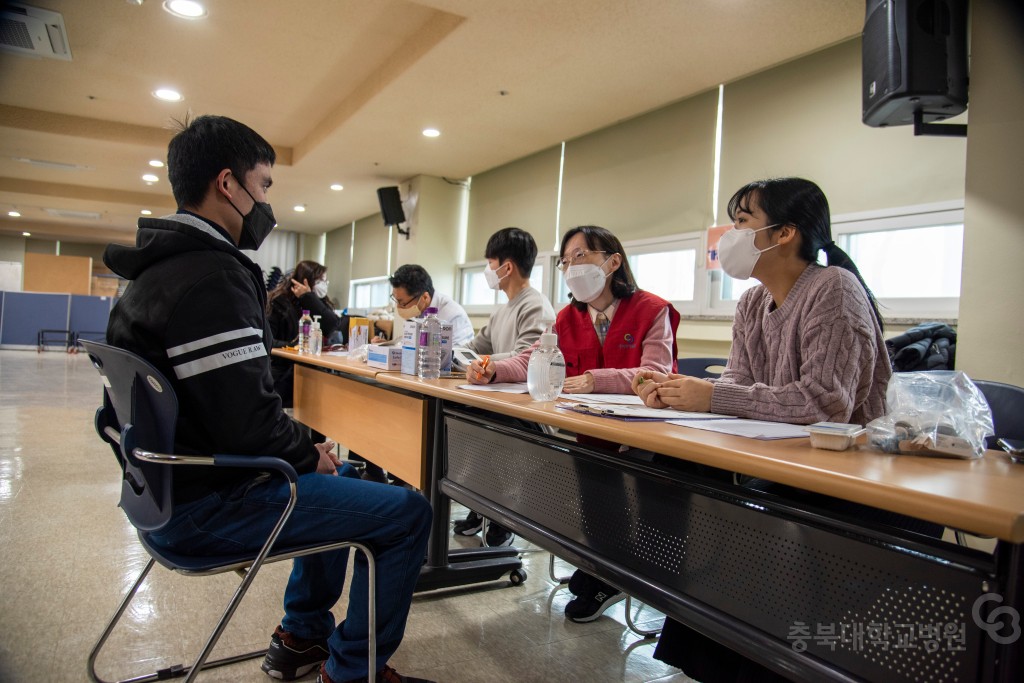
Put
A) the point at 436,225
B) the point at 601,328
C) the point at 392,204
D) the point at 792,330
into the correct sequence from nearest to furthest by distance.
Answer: the point at 792,330 < the point at 601,328 < the point at 436,225 < the point at 392,204

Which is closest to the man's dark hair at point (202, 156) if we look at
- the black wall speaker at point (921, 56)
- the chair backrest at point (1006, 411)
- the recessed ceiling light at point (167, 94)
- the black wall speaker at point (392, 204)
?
the chair backrest at point (1006, 411)

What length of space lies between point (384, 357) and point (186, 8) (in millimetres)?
2814

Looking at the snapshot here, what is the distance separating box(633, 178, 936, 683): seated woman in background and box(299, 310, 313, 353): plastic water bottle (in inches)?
113

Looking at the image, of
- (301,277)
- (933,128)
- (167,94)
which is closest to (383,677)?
(933,128)

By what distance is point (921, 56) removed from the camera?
7.04 ft

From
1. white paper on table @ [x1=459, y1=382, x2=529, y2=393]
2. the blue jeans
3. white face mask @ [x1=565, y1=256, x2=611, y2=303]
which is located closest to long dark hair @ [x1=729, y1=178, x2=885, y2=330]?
white face mask @ [x1=565, y1=256, x2=611, y2=303]

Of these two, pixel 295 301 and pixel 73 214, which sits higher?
pixel 73 214

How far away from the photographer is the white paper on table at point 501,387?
68.7 inches

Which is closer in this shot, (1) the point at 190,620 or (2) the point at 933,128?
(1) the point at 190,620

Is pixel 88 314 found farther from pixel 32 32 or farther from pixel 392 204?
pixel 32 32

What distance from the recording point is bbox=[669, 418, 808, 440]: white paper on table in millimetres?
1005

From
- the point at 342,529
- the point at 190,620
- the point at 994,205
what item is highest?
the point at 994,205

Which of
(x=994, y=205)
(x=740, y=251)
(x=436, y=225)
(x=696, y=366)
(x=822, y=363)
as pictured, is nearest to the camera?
(x=822, y=363)

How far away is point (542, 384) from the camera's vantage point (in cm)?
152
